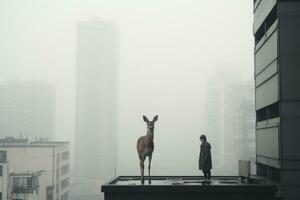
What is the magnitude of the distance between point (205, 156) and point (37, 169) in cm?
7772

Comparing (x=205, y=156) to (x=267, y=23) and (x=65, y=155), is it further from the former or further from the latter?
(x=65, y=155)

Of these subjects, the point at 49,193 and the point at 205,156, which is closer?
the point at 205,156

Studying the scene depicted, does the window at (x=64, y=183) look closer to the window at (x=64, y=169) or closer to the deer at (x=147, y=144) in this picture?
the window at (x=64, y=169)

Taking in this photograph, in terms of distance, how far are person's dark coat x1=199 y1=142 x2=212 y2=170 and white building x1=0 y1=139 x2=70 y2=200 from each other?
211 feet

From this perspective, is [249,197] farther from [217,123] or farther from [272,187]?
[217,123]

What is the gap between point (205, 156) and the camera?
25.5m

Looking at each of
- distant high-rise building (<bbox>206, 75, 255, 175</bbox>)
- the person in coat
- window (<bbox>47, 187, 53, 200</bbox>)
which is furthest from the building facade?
distant high-rise building (<bbox>206, 75, 255, 175</bbox>)

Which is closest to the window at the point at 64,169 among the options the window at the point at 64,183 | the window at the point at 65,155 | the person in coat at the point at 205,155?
the window at the point at 65,155

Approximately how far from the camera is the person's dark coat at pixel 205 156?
25.4 metres

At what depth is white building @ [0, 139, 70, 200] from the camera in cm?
8638

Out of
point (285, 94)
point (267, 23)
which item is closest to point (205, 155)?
point (285, 94)

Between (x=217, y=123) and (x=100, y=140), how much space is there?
5087cm

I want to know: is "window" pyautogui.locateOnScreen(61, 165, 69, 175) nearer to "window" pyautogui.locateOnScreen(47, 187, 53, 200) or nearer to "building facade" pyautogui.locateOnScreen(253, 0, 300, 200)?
"window" pyautogui.locateOnScreen(47, 187, 53, 200)

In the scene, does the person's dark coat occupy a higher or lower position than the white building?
higher
